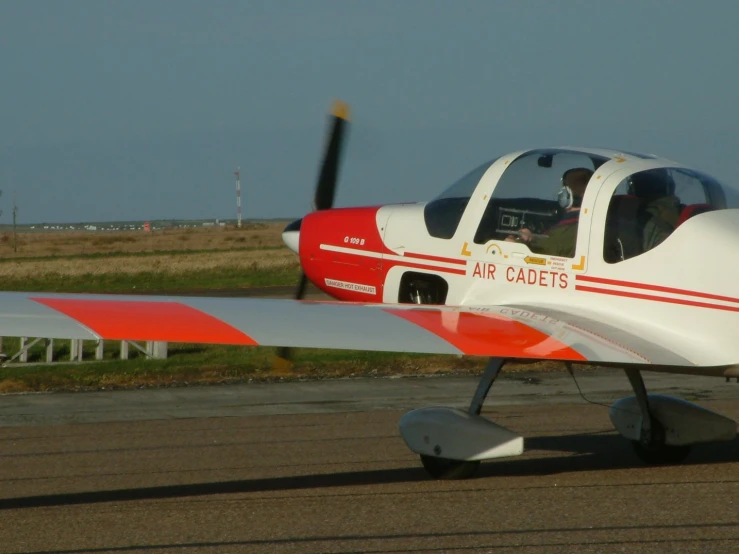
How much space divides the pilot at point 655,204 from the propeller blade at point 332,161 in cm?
371

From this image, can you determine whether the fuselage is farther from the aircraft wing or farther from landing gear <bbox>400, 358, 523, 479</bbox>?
landing gear <bbox>400, 358, 523, 479</bbox>

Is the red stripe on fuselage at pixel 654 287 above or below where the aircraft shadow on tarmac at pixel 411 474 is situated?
above

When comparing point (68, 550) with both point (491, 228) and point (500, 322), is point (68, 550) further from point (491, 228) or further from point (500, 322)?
point (491, 228)

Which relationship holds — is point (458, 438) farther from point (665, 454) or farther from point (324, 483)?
point (665, 454)

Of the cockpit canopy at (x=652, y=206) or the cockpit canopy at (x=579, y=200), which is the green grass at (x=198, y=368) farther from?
the cockpit canopy at (x=652, y=206)

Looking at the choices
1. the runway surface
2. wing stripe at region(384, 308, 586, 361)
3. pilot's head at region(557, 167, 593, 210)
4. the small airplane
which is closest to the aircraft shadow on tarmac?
the runway surface

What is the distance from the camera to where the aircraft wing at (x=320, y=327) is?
6.16 meters

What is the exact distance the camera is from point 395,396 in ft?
41.5

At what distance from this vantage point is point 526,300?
778 centimetres

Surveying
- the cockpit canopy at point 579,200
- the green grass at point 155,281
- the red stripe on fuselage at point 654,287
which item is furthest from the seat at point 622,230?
the green grass at point 155,281

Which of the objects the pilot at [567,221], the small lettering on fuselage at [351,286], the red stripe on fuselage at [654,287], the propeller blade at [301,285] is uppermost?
the pilot at [567,221]

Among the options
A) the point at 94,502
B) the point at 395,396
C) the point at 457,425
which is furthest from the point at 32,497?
the point at 395,396

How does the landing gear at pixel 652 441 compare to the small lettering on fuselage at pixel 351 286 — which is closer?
the landing gear at pixel 652 441

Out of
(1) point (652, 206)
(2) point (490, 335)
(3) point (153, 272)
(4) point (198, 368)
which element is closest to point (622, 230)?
(1) point (652, 206)
